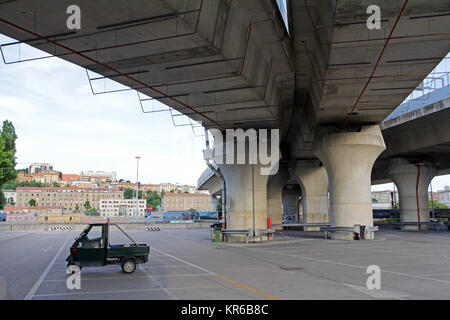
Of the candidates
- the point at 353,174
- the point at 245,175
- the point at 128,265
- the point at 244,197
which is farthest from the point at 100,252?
the point at 353,174

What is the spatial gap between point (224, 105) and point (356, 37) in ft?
31.4

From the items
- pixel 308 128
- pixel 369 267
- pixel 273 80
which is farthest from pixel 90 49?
pixel 308 128

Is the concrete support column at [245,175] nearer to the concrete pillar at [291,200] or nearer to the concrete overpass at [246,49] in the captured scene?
the concrete overpass at [246,49]

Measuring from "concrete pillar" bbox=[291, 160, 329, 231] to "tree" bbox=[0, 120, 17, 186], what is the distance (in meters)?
35.0

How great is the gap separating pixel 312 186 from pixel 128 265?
131 feet

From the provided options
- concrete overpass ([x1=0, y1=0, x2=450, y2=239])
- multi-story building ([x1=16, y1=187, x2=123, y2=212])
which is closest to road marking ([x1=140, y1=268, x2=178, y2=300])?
concrete overpass ([x1=0, y1=0, x2=450, y2=239])

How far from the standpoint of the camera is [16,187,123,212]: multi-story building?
18475 cm

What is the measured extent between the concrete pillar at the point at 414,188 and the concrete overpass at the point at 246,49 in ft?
59.7

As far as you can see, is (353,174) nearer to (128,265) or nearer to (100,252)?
(128,265)

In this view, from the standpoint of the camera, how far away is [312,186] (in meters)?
52.2

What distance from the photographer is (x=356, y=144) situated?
31.7 m

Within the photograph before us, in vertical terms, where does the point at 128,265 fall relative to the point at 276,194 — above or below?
below

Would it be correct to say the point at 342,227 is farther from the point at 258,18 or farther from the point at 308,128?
the point at 258,18

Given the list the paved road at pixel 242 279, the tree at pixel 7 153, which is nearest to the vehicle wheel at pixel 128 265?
the paved road at pixel 242 279
